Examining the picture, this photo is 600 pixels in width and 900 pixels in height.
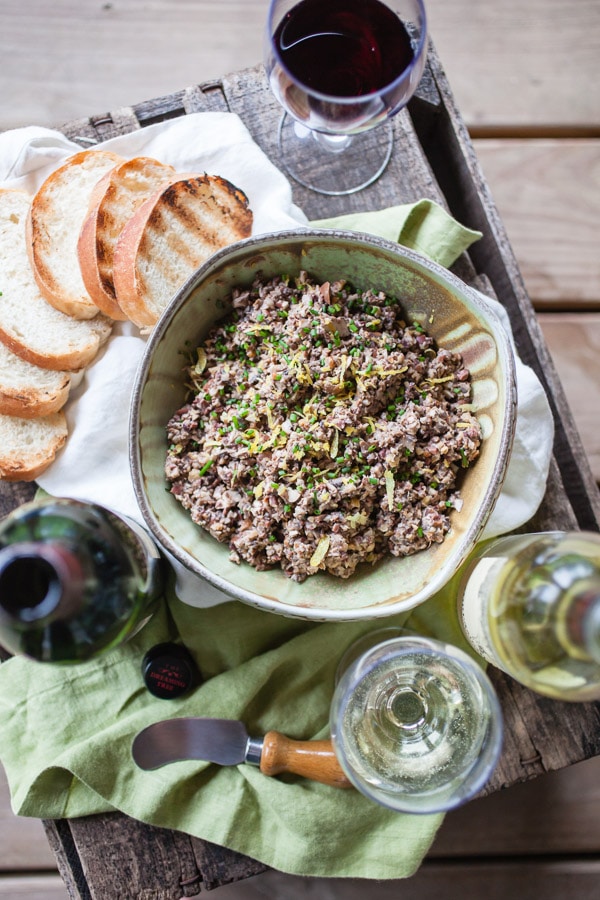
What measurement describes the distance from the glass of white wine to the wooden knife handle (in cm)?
8

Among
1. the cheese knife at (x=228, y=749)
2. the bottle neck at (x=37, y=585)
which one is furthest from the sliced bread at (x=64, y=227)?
the cheese knife at (x=228, y=749)

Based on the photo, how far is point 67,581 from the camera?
4.14 ft

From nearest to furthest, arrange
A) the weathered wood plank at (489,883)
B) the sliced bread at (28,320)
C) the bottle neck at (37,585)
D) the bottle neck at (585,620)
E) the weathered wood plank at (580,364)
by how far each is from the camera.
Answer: the bottle neck at (37,585) < the bottle neck at (585,620) < the sliced bread at (28,320) < the weathered wood plank at (489,883) < the weathered wood plank at (580,364)

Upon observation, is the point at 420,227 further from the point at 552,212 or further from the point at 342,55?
the point at 552,212

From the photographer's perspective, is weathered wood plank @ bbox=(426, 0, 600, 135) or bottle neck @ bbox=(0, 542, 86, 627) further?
weathered wood plank @ bbox=(426, 0, 600, 135)

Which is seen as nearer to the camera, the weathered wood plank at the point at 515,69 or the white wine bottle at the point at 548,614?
the white wine bottle at the point at 548,614

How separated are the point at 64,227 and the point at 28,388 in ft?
1.22

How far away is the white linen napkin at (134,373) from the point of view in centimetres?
160

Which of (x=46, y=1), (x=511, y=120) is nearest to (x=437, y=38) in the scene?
(x=511, y=120)

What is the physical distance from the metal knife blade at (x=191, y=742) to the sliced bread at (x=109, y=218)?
0.85 metres

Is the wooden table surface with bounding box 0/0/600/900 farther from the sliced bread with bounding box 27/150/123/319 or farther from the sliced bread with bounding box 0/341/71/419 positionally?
the sliced bread with bounding box 0/341/71/419

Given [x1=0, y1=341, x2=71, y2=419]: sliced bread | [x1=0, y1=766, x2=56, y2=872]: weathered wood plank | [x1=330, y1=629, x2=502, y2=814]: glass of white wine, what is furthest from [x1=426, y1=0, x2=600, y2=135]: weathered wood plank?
[x1=0, y1=766, x2=56, y2=872]: weathered wood plank

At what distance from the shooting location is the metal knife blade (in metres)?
1.56

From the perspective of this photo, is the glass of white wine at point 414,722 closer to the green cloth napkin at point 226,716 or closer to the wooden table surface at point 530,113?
the green cloth napkin at point 226,716
